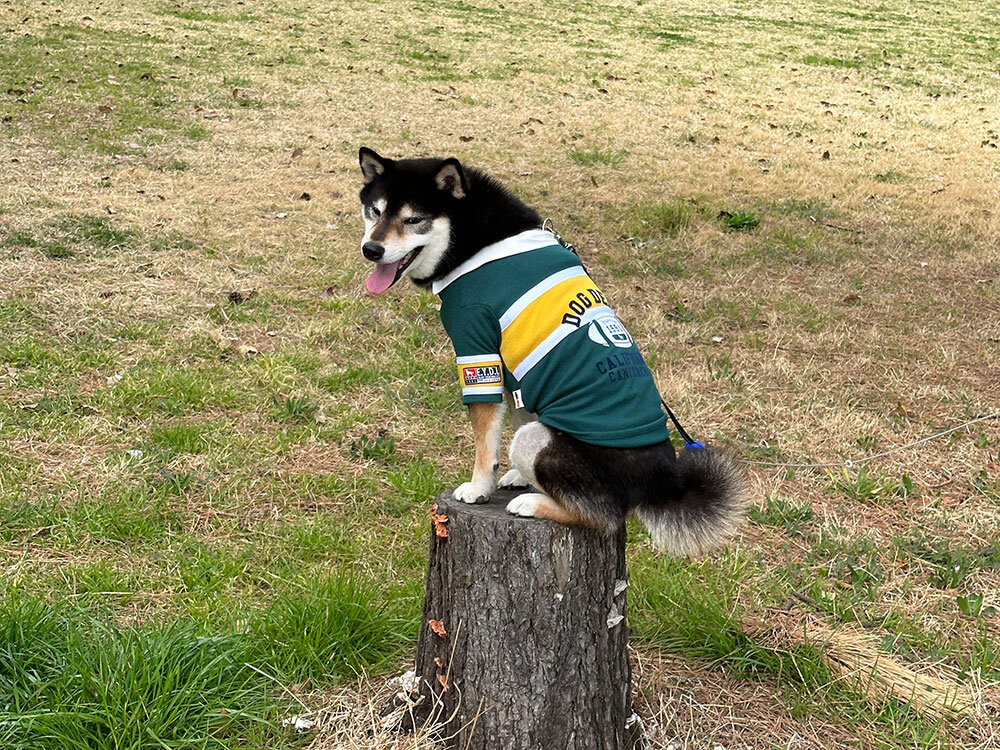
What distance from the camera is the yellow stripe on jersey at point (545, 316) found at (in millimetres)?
2654

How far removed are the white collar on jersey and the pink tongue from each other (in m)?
0.17

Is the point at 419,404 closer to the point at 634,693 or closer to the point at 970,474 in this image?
the point at 634,693

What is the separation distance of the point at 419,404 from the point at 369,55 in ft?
40.0

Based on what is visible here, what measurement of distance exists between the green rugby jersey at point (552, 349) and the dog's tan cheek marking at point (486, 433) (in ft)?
0.23

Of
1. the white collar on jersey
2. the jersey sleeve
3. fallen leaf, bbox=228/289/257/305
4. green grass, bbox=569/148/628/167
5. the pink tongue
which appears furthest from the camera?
green grass, bbox=569/148/628/167

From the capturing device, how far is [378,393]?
504cm

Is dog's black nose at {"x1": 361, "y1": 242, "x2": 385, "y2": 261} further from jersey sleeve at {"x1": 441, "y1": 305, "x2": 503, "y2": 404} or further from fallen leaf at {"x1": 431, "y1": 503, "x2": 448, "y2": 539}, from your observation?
fallen leaf at {"x1": 431, "y1": 503, "x2": 448, "y2": 539}

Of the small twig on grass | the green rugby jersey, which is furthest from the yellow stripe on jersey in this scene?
the small twig on grass

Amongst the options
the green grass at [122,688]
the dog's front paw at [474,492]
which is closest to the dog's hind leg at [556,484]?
the dog's front paw at [474,492]

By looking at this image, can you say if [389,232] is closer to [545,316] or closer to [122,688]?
[545,316]

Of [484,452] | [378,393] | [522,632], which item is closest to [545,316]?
[484,452]

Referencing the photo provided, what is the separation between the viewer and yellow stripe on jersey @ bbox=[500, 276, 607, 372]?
2654 millimetres

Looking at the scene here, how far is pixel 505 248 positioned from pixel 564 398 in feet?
1.83

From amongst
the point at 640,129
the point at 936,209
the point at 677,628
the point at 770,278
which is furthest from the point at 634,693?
the point at 640,129
